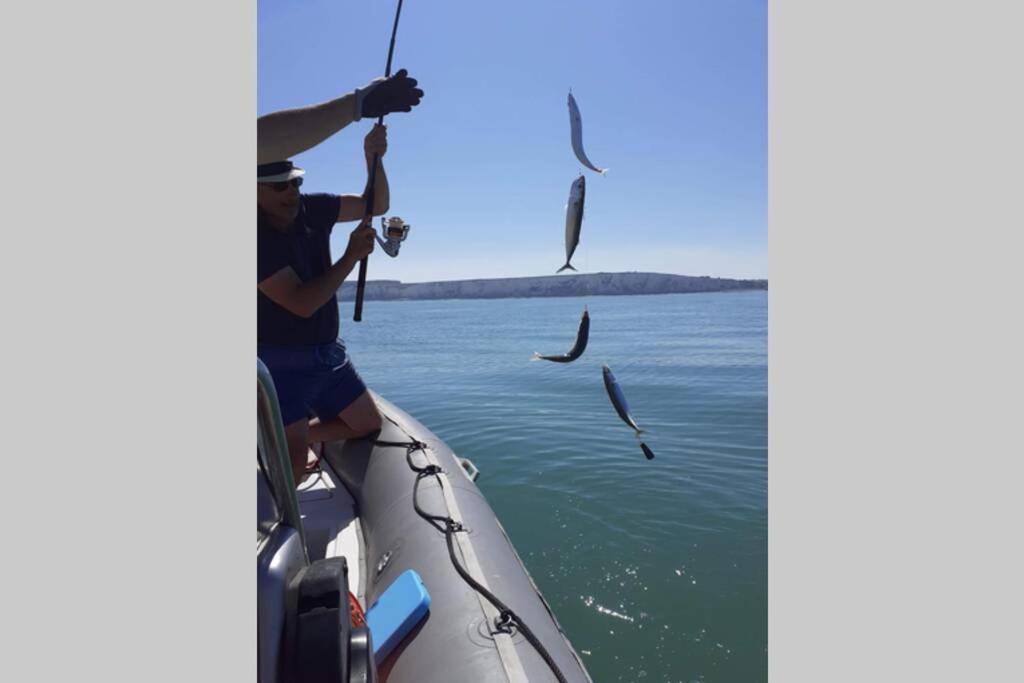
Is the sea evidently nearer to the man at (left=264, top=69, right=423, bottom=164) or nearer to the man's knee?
the man at (left=264, top=69, right=423, bottom=164)

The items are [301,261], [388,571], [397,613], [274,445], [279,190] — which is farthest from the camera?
[388,571]

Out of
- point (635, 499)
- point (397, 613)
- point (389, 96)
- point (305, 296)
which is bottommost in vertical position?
point (635, 499)

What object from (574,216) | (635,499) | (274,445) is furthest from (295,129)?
(635,499)

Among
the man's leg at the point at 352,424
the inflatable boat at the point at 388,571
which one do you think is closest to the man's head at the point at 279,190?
the inflatable boat at the point at 388,571

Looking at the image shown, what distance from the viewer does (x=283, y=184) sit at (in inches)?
86.8

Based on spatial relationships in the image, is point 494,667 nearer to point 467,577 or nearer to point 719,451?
point 467,577

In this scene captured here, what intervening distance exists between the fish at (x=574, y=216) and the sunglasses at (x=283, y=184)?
1142 mm

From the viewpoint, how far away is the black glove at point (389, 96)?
1.93m

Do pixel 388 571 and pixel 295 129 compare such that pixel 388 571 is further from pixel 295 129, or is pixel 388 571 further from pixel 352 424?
pixel 295 129

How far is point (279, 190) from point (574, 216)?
1250 millimetres

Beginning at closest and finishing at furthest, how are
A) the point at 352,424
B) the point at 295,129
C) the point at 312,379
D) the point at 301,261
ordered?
the point at 295,129
the point at 301,261
the point at 312,379
the point at 352,424

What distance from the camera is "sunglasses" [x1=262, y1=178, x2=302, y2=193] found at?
84.7 inches

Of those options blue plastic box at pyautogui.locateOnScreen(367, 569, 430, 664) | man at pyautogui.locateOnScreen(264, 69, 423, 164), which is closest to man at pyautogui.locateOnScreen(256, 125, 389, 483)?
man at pyautogui.locateOnScreen(264, 69, 423, 164)

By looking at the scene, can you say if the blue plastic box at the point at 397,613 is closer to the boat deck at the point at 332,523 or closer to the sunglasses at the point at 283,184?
the boat deck at the point at 332,523
